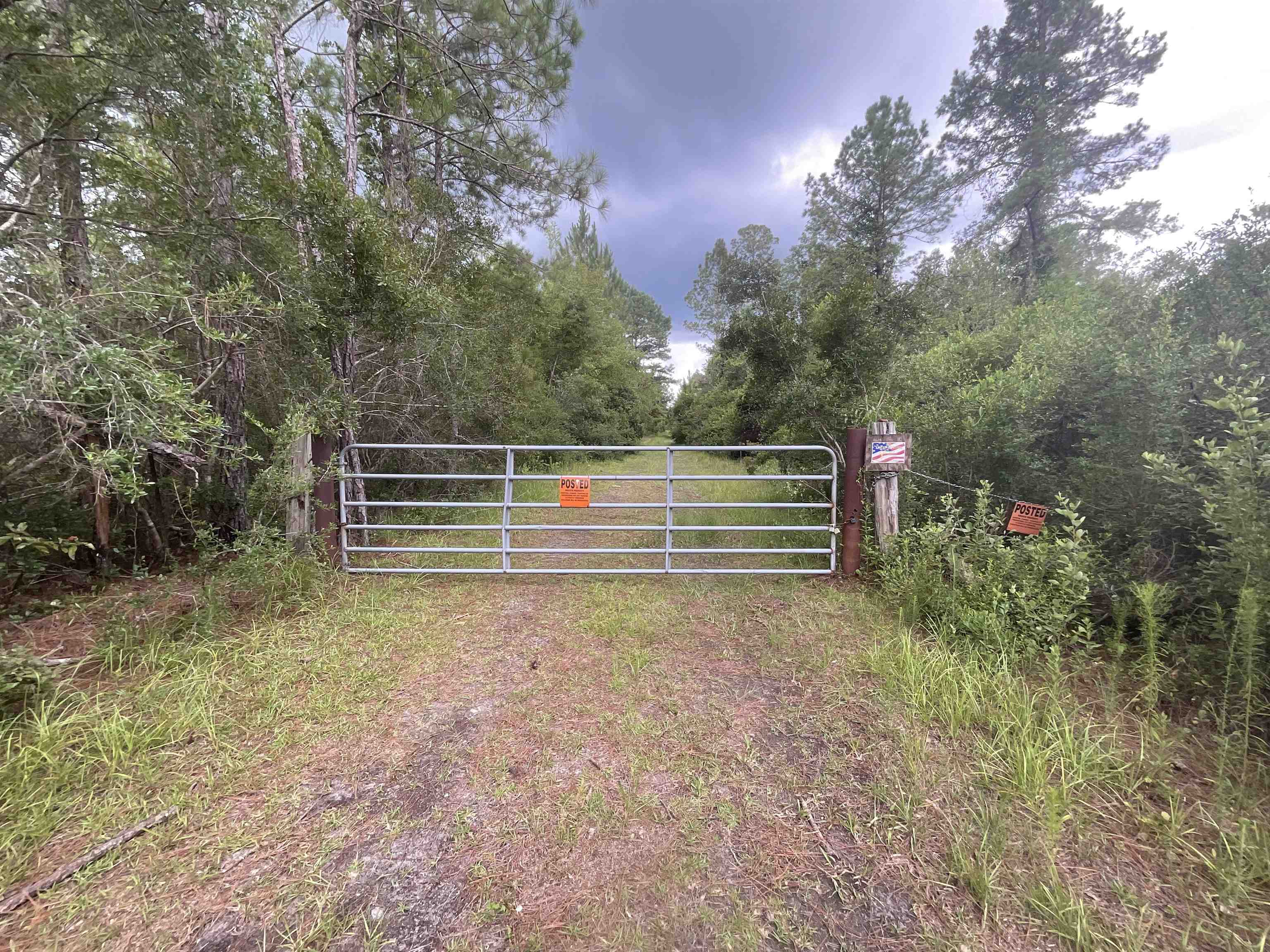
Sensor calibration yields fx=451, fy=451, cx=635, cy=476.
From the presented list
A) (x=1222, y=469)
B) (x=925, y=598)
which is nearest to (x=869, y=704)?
(x=925, y=598)

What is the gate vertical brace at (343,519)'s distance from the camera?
4312 mm

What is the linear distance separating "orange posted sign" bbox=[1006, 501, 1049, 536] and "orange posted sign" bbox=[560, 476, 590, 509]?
3322 mm

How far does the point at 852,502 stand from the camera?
420 centimetres

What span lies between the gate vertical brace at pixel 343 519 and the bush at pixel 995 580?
4930 millimetres

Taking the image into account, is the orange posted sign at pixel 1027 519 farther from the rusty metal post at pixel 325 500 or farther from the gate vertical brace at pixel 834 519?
the rusty metal post at pixel 325 500

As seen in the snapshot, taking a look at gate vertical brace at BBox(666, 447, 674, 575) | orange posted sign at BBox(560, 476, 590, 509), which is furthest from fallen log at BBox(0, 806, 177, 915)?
gate vertical brace at BBox(666, 447, 674, 575)

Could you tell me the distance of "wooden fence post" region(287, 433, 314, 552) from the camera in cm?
388

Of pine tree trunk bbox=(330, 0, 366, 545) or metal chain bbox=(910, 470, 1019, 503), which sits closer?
metal chain bbox=(910, 470, 1019, 503)

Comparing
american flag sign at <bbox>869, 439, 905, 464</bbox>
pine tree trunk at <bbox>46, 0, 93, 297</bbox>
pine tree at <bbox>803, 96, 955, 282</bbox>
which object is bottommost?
american flag sign at <bbox>869, 439, 905, 464</bbox>

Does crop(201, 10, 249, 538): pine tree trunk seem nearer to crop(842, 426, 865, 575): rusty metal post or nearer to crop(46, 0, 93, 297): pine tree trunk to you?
crop(46, 0, 93, 297): pine tree trunk

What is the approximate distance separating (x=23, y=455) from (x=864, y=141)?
21904 millimetres

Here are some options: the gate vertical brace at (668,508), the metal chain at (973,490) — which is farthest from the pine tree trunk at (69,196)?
the metal chain at (973,490)

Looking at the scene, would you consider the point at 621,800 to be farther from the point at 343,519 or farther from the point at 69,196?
the point at 69,196

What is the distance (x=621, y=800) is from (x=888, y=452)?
139 inches
